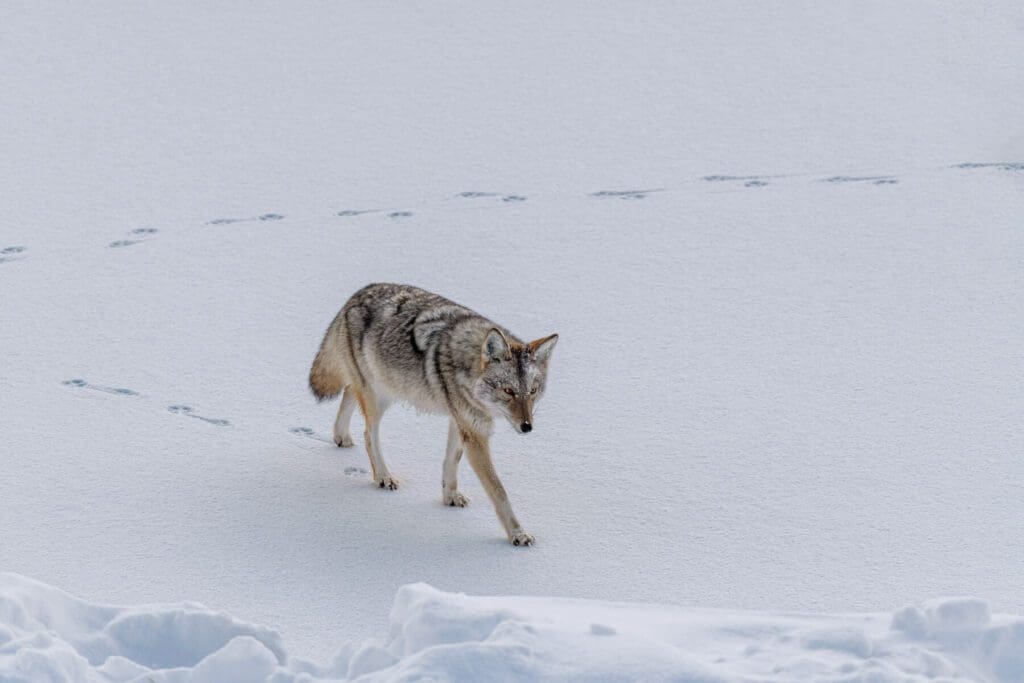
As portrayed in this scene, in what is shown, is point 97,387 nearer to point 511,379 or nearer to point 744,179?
point 511,379

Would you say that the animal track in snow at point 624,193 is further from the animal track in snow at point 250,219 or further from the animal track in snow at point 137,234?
the animal track in snow at point 137,234

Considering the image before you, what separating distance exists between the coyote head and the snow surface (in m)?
0.49

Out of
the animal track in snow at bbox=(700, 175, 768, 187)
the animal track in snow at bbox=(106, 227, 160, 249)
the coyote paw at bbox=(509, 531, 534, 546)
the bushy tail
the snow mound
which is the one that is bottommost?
the coyote paw at bbox=(509, 531, 534, 546)

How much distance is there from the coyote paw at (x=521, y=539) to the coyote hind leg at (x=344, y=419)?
3.65 ft

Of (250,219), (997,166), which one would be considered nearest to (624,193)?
(250,219)

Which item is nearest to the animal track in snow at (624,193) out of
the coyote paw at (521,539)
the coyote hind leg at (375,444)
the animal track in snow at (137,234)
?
the animal track in snow at (137,234)

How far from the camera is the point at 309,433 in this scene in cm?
679

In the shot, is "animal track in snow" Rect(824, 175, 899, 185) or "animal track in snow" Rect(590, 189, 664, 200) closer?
"animal track in snow" Rect(590, 189, 664, 200)

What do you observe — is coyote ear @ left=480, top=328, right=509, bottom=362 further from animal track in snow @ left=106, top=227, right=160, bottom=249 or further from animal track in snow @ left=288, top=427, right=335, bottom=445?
animal track in snow @ left=106, top=227, right=160, bottom=249

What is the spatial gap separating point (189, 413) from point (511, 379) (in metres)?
1.73

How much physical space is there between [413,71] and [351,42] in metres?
0.80

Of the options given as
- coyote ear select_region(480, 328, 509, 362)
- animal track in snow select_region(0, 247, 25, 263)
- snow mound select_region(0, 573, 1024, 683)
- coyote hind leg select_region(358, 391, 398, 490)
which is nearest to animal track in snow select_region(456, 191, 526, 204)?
animal track in snow select_region(0, 247, 25, 263)

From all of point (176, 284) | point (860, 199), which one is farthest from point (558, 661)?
point (860, 199)

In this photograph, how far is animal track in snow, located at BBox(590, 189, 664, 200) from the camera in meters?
9.41
